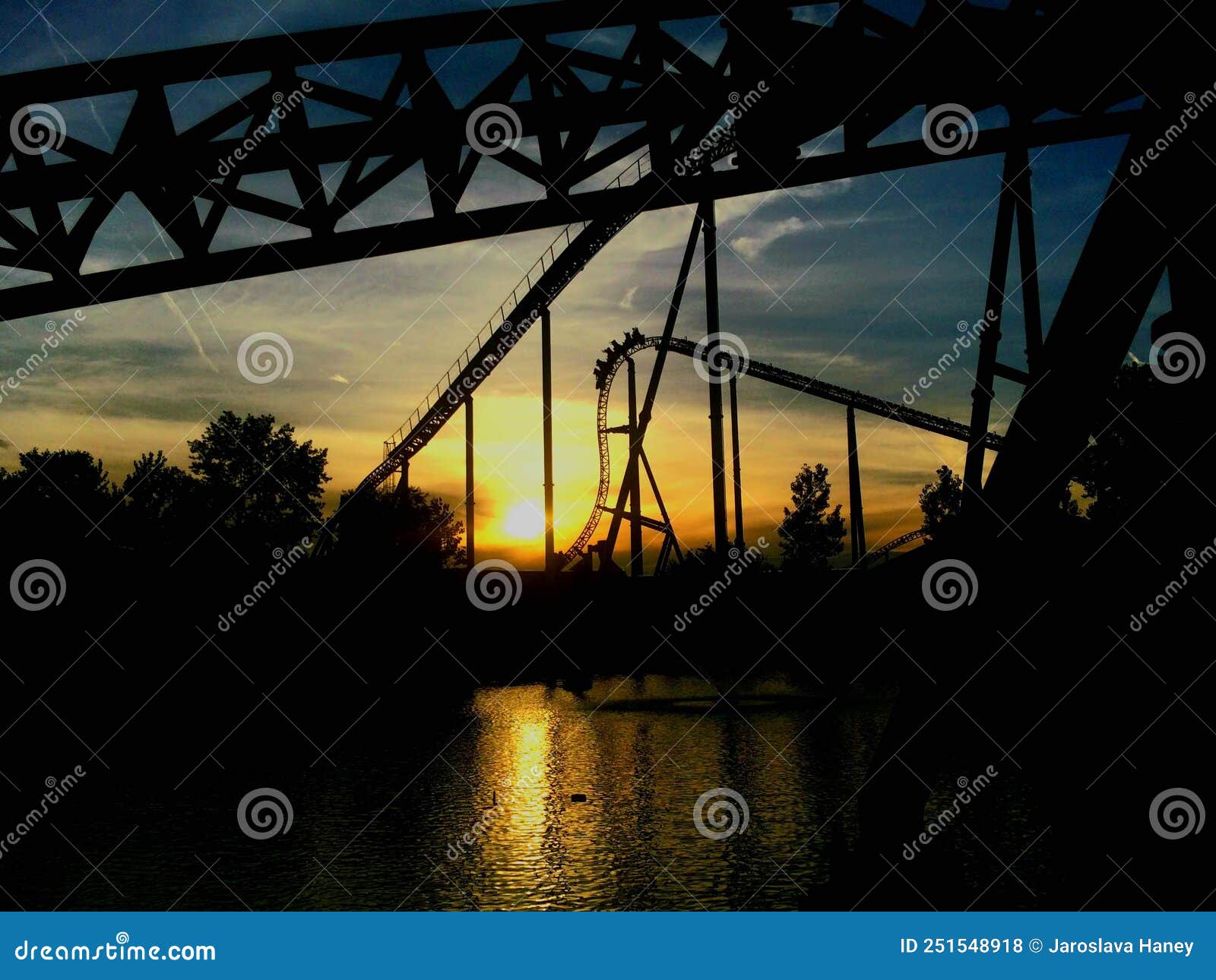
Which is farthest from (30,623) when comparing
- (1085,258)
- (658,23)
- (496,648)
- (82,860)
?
(1085,258)

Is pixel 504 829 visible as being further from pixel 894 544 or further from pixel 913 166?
pixel 894 544

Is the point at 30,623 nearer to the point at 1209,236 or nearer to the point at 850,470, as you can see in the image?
the point at 1209,236

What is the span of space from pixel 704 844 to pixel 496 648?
60.7 ft

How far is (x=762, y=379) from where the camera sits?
1604 inches

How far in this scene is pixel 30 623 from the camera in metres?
15.6

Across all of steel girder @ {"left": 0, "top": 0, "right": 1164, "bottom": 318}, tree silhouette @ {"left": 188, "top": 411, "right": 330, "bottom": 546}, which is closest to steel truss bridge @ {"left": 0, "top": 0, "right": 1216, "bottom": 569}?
steel girder @ {"left": 0, "top": 0, "right": 1164, "bottom": 318}

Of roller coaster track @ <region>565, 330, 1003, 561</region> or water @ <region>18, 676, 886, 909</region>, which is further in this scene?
roller coaster track @ <region>565, 330, 1003, 561</region>

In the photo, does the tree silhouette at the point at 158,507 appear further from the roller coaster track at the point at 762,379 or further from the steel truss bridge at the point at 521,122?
the steel truss bridge at the point at 521,122

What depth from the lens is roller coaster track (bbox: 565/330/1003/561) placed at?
37.5 m

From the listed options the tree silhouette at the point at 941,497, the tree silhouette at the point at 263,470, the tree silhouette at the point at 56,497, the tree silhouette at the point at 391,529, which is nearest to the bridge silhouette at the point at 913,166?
the tree silhouette at the point at 56,497

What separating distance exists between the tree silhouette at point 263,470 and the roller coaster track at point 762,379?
19990 mm

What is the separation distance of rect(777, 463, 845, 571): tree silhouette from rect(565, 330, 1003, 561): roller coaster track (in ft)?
138

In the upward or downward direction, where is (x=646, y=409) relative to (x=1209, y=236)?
upward

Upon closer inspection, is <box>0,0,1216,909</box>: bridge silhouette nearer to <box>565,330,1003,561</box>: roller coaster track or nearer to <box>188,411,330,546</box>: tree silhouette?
<box>565,330,1003,561</box>: roller coaster track
